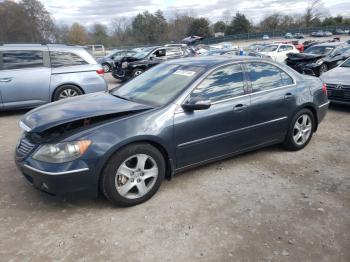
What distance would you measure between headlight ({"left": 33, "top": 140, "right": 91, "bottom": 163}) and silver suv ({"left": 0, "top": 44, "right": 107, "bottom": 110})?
4.75m

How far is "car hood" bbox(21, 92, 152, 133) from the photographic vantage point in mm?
3311

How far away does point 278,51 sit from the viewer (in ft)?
59.8

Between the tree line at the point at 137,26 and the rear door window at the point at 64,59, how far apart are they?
47020 mm

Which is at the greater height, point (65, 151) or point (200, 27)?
point (200, 27)

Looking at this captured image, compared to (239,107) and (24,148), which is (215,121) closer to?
(239,107)

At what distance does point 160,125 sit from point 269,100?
1.75m

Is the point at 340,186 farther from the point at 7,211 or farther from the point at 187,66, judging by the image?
the point at 7,211

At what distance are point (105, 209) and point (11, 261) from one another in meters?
0.99

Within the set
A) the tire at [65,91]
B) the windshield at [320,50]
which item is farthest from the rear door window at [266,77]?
the windshield at [320,50]

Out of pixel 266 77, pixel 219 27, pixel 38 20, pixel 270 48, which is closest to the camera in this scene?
pixel 266 77

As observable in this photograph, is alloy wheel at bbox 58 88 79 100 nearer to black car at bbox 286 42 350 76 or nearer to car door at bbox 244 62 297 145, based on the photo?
car door at bbox 244 62 297 145

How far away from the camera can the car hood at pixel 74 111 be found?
331 cm

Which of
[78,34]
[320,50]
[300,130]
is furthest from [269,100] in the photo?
[78,34]

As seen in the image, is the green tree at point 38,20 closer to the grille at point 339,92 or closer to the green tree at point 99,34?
the green tree at point 99,34
